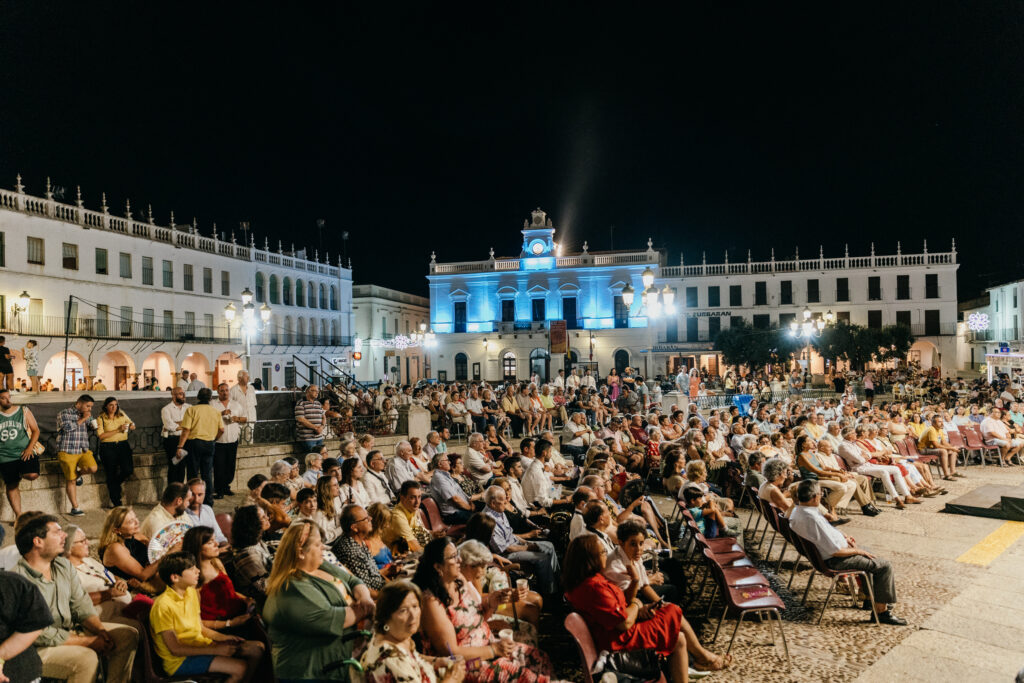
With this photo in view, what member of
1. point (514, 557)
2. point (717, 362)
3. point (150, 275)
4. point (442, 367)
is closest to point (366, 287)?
point (442, 367)

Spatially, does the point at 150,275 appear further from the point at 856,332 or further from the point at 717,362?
the point at 856,332

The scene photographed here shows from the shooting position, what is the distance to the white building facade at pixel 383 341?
168 ft

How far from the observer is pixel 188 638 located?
3842 millimetres

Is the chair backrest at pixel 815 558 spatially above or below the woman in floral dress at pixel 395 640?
below

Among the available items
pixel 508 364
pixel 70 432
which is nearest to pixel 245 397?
pixel 70 432

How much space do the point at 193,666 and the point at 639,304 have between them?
41964 millimetres

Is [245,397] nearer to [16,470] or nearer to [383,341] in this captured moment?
[16,470]

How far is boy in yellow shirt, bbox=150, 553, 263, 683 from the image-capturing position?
149 inches

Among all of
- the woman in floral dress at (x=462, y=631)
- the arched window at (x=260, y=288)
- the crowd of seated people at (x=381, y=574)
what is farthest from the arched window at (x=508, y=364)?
the woman in floral dress at (x=462, y=631)

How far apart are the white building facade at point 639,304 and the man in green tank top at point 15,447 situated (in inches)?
1482

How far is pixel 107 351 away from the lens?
3100 cm

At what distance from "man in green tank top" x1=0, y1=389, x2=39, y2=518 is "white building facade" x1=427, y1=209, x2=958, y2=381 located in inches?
1482

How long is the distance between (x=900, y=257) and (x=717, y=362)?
1358cm

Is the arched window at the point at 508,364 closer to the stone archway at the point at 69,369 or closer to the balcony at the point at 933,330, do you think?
the stone archway at the point at 69,369
